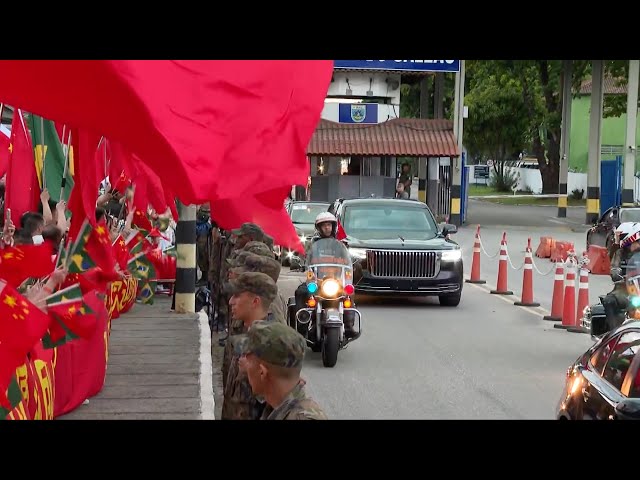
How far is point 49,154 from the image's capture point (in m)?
8.52

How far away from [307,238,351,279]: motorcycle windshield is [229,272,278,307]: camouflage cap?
6.40 metres

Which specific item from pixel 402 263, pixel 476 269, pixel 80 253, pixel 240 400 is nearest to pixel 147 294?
pixel 402 263

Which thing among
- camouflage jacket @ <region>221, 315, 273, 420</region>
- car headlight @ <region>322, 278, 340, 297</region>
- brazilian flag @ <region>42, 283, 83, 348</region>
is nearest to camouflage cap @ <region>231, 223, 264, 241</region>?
car headlight @ <region>322, 278, 340, 297</region>

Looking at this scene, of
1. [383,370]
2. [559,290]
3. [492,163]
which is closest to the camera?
[383,370]

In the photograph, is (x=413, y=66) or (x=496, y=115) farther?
(x=496, y=115)

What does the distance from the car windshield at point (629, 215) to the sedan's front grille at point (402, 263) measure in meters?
8.71

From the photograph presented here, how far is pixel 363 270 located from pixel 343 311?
513cm

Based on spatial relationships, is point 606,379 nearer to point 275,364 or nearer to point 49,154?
point 275,364

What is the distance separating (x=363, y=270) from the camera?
18.2 meters

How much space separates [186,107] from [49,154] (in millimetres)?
4808

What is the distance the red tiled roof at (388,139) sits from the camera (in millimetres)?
39969

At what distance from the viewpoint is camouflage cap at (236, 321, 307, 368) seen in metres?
4.72
